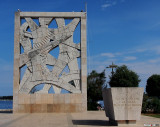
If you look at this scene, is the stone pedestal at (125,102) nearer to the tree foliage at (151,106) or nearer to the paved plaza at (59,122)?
the paved plaza at (59,122)

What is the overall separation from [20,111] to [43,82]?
2.40m

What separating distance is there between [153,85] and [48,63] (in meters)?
26.8

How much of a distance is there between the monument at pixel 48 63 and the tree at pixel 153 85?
25.1 m

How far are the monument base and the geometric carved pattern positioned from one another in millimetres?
398

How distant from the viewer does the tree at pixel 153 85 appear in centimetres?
3887

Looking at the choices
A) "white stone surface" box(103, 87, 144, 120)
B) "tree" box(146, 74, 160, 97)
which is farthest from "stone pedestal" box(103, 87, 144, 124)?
"tree" box(146, 74, 160, 97)

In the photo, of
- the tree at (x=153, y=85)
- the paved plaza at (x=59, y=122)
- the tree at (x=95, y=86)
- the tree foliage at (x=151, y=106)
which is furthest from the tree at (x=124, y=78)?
the paved plaza at (x=59, y=122)

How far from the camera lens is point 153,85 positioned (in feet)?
129

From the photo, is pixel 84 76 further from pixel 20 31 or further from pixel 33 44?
pixel 20 31

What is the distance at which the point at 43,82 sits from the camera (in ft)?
53.4

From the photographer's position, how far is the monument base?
16.1 m

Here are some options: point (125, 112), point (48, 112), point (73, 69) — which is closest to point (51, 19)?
point (73, 69)

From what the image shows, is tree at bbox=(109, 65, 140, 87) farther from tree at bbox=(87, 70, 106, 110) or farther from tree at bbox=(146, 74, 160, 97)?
tree at bbox=(146, 74, 160, 97)

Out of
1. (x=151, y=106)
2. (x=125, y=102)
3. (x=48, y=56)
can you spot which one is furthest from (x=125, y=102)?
(x=151, y=106)
